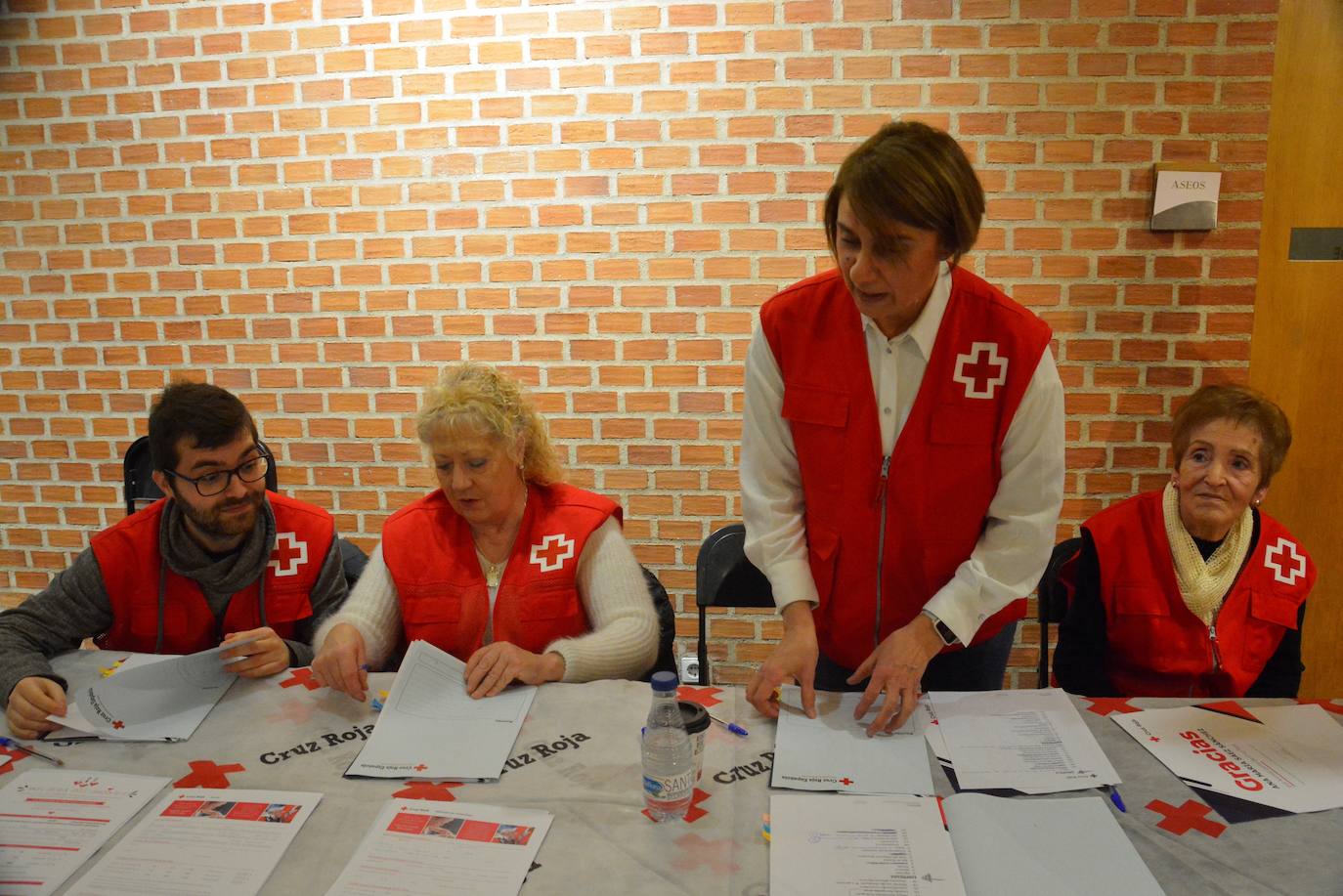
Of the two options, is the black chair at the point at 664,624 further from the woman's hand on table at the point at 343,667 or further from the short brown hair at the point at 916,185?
the short brown hair at the point at 916,185

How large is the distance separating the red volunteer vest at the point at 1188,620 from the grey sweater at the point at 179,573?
1.73 metres

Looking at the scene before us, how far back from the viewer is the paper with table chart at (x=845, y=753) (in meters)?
1.32

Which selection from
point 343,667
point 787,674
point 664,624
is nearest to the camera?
point 787,674

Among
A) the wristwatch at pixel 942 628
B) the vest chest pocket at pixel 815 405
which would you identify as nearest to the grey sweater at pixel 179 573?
the vest chest pocket at pixel 815 405

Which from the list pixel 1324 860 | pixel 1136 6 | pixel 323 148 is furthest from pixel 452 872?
pixel 1136 6

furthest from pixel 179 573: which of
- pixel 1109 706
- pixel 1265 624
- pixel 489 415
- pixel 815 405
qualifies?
pixel 1265 624

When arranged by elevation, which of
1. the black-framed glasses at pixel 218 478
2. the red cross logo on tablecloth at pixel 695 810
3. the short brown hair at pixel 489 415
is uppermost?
the short brown hair at pixel 489 415

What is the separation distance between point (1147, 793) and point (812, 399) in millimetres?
804

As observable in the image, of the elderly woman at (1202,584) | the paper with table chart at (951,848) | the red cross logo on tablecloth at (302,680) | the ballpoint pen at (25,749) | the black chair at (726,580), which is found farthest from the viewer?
the black chair at (726,580)

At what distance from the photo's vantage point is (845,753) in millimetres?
1388

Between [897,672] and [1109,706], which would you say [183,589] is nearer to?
[897,672]

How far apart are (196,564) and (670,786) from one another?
1.23m

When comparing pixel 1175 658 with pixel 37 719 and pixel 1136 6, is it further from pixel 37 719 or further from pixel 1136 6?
pixel 37 719

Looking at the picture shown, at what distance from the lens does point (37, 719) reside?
→ 4.90 ft
